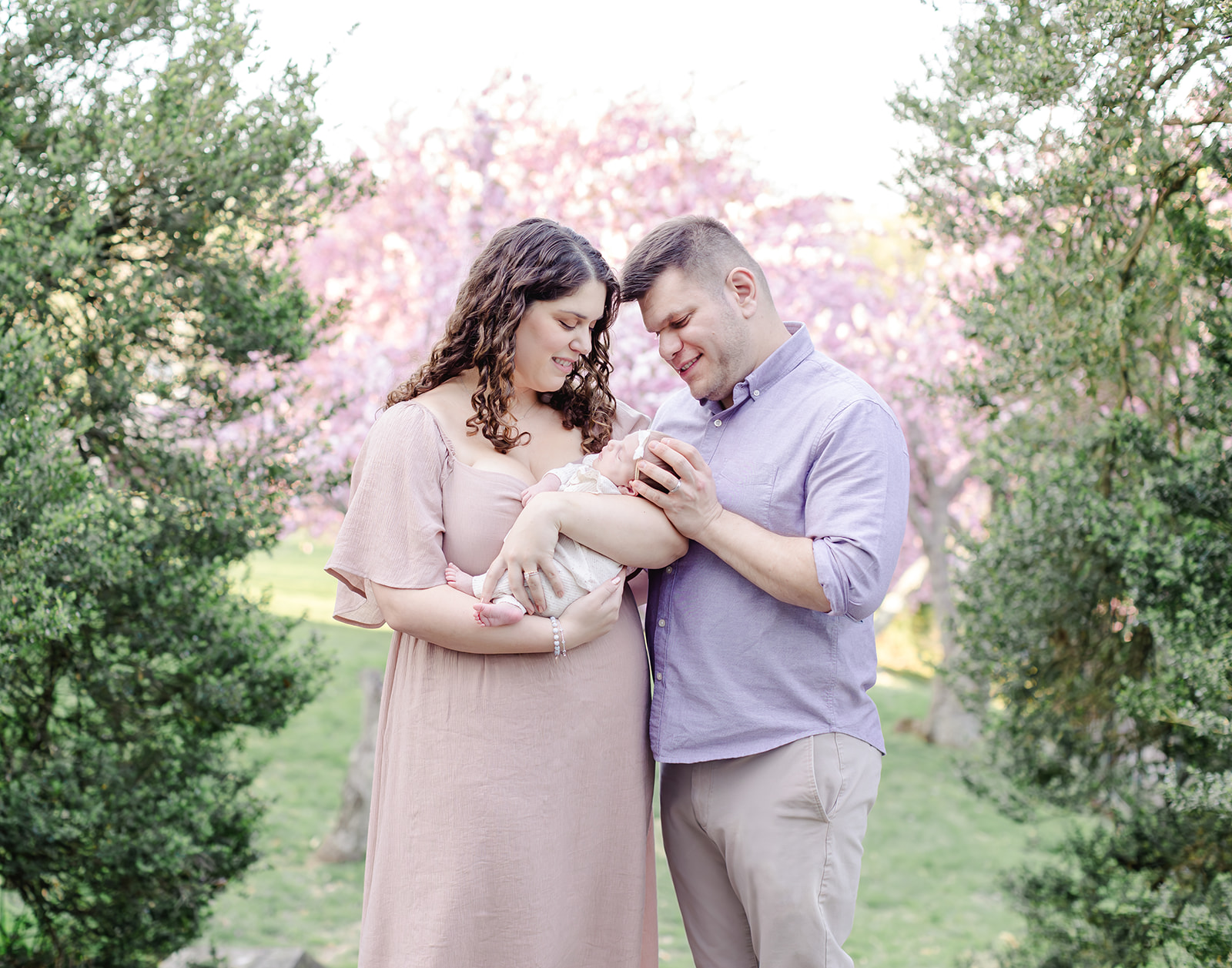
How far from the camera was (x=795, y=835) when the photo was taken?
2209 millimetres

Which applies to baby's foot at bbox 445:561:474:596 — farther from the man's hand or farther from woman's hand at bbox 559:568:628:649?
the man's hand

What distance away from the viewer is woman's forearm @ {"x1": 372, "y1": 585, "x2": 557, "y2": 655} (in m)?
2.08

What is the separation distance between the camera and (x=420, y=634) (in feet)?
6.97

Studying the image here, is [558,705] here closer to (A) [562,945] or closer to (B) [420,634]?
(B) [420,634]

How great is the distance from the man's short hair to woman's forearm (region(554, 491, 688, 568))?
0.54 m

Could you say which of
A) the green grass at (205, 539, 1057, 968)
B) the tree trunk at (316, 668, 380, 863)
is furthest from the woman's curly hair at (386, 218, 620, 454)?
the tree trunk at (316, 668, 380, 863)

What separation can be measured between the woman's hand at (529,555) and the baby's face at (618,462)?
219 millimetres

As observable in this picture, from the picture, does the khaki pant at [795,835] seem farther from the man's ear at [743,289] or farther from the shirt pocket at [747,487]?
the man's ear at [743,289]

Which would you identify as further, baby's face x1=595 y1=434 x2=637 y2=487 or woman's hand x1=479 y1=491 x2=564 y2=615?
baby's face x1=595 y1=434 x2=637 y2=487

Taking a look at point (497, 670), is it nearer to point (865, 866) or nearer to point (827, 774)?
point (827, 774)

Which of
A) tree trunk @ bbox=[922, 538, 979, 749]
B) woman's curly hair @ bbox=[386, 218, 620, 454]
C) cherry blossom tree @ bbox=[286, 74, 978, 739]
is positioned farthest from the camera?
tree trunk @ bbox=[922, 538, 979, 749]

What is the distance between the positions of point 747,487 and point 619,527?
333mm

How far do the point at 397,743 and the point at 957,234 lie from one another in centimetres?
241

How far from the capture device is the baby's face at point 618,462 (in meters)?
2.31
